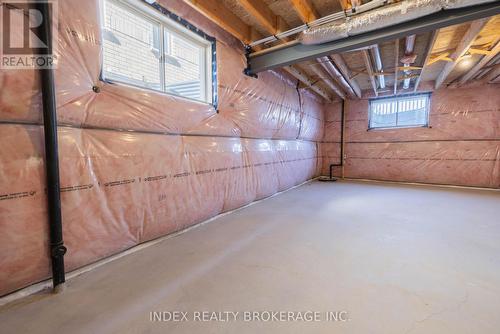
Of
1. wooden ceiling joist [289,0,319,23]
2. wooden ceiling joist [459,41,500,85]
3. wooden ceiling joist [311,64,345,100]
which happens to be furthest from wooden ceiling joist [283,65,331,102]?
wooden ceiling joist [459,41,500,85]

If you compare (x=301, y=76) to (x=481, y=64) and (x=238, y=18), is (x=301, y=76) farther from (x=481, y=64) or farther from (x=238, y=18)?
(x=481, y=64)

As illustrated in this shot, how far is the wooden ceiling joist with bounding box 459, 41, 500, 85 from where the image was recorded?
2981mm

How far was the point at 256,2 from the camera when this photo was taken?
7.81ft

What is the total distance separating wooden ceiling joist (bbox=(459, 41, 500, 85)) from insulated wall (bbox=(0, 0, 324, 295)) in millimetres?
3259

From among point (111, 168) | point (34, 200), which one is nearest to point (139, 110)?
point (111, 168)

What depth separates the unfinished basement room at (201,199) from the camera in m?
1.25

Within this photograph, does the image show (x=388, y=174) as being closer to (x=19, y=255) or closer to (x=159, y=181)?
(x=159, y=181)

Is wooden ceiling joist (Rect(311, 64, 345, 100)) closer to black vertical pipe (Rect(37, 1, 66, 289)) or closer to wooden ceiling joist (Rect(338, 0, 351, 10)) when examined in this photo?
wooden ceiling joist (Rect(338, 0, 351, 10))

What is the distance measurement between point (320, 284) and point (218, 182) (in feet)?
5.43

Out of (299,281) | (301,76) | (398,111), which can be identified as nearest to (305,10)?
(301,76)

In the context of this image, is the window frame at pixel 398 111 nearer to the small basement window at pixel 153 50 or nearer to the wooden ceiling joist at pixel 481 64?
the wooden ceiling joist at pixel 481 64

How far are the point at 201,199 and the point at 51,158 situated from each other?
55.1 inches

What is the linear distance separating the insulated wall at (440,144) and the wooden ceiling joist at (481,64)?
50cm

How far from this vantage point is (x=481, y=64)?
142 inches
